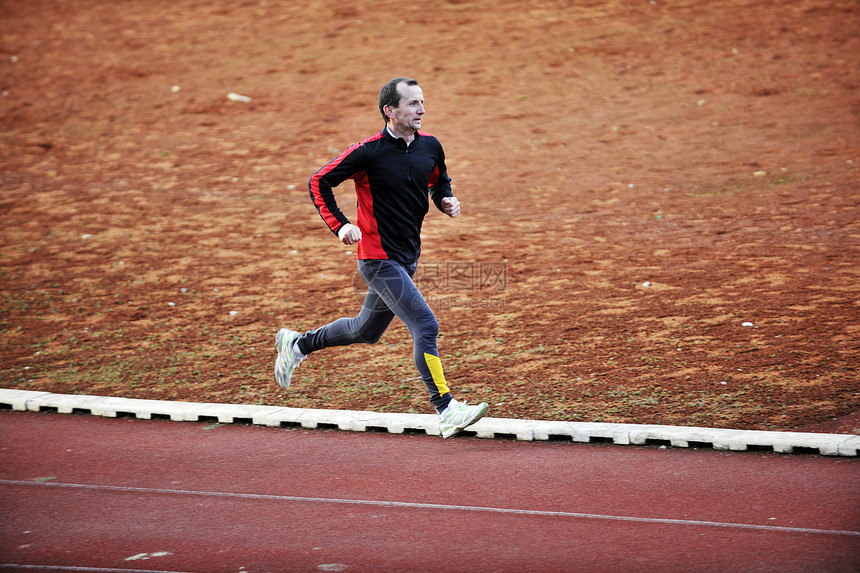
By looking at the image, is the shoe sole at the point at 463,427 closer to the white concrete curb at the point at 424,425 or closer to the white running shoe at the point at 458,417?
the white running shoe at the point at 458,417

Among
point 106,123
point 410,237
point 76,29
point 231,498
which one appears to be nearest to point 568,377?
point 410,237

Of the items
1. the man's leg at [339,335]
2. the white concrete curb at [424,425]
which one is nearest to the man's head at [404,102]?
the man's leg at [339,335]

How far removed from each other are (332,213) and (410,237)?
0.51m

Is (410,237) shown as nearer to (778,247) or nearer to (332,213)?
(332,213)

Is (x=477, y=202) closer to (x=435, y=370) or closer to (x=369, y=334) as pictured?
(x=369, y=334)

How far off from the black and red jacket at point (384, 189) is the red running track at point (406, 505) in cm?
128

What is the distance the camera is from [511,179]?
12195 millimetres

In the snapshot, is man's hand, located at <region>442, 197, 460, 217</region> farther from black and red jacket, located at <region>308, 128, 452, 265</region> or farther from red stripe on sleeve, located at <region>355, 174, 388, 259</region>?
red stripe on sleeve, located at <region>355, 174, 388, 259</region>

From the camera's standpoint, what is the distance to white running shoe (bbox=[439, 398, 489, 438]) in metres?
5.09

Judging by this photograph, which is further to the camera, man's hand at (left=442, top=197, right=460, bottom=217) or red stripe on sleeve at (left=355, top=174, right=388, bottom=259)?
man's hand at (left=442, top=197, right=460, bottom=217)

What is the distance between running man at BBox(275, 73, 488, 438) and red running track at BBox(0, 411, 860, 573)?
0.55 metres

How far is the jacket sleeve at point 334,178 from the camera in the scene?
16.4 feet

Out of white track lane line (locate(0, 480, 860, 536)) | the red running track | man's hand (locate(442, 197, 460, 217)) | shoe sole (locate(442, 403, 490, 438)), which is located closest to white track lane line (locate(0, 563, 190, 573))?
the red running track

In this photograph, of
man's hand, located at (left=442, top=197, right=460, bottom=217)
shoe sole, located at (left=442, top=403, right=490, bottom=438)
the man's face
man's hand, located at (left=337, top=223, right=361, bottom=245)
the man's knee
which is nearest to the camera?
man's hand, located at (left=337, top=223, right=361, bottom=245)
